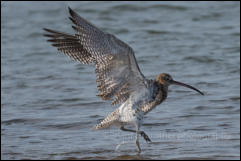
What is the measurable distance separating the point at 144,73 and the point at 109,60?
17.1 feet

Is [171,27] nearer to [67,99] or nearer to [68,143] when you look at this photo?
[67,99]

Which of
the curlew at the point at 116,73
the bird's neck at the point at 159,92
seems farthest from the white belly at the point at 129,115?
the bird's neck at the point at 159,92

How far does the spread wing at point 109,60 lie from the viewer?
22.4 feet

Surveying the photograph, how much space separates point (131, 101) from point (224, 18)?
9957 mm

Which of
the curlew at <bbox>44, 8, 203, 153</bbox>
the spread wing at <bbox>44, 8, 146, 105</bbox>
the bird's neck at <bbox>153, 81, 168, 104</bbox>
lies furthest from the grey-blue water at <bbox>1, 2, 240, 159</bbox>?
the spread wing at <bbox>44, 8, 146, 105</bbox>

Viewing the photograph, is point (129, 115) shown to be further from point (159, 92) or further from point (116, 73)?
point (116, 73)

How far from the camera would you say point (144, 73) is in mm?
12164

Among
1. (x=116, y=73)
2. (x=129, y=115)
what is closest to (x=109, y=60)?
(x=116, y=73)

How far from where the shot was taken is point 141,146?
7.58m

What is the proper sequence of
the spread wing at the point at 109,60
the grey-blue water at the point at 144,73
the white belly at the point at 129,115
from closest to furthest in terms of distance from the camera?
the spread wing at the point at 109,60 → the white belly at the point at 129,115 → the grey-blue water at the point at 144,73

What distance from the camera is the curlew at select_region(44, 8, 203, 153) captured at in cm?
690

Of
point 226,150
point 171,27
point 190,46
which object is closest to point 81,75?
point 190,46

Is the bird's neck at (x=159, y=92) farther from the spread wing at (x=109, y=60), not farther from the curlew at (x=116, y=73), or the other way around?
the spread wing at (x=109, y=60)

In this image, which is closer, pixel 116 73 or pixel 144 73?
pixel 116 73
